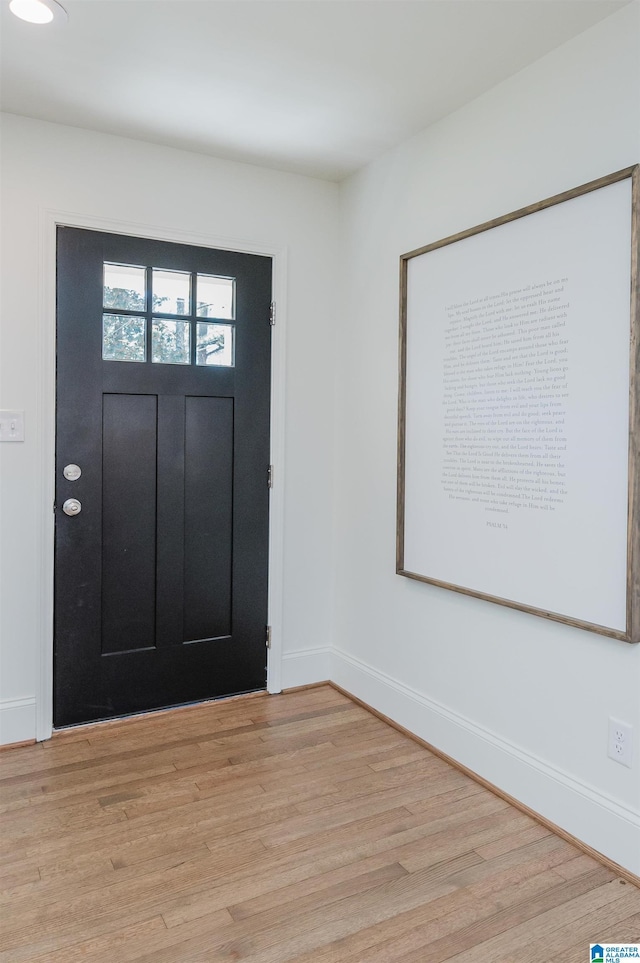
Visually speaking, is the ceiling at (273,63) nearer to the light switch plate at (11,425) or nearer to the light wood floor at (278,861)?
the light switch plate at (11,425)

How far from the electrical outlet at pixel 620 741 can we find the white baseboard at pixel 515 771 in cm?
13

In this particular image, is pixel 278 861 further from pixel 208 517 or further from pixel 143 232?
pixel 143 232

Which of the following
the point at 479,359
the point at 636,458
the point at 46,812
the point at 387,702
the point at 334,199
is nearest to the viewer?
the point at 636,458

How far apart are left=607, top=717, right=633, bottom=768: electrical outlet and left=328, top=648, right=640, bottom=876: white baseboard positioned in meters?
0.13

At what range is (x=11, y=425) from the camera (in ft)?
8.53

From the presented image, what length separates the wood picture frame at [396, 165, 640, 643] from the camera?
6.18 ft

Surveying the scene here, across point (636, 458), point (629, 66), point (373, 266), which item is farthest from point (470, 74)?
point (636, 458)

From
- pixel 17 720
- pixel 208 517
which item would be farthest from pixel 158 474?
pixel 17 720

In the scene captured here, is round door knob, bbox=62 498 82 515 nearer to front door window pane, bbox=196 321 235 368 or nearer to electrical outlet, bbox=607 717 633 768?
front door window pane, bbox=196 321 235 368

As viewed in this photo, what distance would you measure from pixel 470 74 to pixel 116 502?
6.83 ft

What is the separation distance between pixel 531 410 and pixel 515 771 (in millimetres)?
1207

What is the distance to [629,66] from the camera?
6.10 feet

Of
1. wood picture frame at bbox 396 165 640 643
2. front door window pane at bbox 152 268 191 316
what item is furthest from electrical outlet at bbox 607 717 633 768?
front door window pane at bbox 152 268 191 316

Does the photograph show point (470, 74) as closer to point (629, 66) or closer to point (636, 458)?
point (629, 66)
